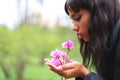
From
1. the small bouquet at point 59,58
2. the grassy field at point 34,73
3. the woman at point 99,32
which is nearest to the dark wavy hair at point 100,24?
the woman at point 99,32

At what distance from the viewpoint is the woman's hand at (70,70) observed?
109 cm

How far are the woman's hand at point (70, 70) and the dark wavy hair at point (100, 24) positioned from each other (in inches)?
2.7

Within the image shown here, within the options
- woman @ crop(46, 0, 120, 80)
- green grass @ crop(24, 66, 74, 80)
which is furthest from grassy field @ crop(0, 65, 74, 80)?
woman @ crop(46, 0, 120, 80)

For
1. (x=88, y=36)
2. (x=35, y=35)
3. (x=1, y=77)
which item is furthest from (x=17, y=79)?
(x=88, y=36)

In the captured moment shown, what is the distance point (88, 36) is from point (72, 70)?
14 centimetres

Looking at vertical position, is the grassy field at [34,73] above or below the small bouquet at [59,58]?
above

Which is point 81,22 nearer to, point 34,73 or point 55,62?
point 55,62

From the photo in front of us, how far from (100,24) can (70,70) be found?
18 centimetres

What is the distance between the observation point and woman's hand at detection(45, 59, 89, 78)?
1.09 meters

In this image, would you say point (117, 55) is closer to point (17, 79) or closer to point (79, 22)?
point (79, 22)

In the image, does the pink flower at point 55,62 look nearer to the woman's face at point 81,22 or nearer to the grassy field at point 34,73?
the woman's face at point 81,22

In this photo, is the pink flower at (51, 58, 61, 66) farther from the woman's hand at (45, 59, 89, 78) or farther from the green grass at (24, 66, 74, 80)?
the green grass at (24, 66, 74, 80)

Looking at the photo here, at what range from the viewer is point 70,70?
1.12 m

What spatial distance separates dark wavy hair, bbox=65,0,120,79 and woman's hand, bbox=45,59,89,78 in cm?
7
